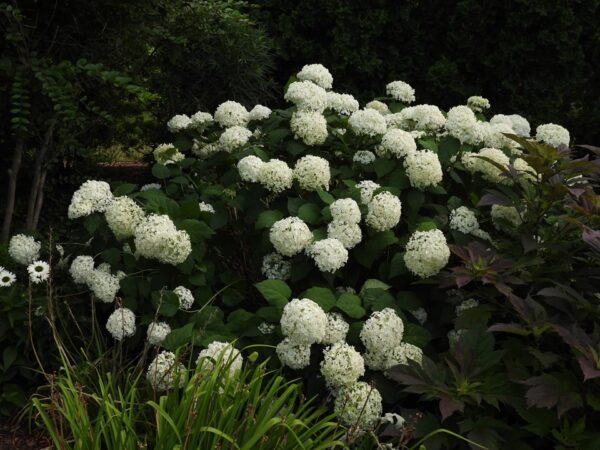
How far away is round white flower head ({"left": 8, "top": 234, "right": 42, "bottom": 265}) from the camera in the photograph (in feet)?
11.0

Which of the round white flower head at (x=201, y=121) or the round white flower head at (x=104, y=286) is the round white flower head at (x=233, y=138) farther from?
the round white flower head at (x=104, y=286)

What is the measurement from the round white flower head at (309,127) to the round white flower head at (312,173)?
0.61 feet

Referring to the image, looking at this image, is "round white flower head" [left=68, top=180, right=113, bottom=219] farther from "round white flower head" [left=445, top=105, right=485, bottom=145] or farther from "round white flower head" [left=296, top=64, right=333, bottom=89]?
"round white flower head" [left=445, top=105, right=485, bottom=145]

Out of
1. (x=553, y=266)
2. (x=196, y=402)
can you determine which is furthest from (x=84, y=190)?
(x=553, y=266)

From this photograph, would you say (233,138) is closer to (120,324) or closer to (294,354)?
(120,324)

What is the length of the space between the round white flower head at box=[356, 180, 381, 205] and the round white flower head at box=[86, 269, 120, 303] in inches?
44.8

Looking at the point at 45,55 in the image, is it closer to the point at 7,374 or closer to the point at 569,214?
the point at 7,374

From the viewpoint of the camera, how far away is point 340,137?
12.1 feet

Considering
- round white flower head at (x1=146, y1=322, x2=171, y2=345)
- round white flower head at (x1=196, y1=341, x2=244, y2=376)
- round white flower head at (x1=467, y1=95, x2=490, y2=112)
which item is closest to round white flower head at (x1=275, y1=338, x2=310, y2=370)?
round white flower head at (x1=196, y1=341, x2=244, y2=376)

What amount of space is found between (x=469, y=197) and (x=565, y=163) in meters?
0.63

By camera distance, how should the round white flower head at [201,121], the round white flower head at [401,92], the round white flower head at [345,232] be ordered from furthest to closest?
the round white flower head at [401,92] → the round white flower head at [201,121] → the round white flower head at [345,232]

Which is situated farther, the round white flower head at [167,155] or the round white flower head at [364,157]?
the round white flower head at [167,155]

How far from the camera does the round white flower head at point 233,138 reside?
3.63 m

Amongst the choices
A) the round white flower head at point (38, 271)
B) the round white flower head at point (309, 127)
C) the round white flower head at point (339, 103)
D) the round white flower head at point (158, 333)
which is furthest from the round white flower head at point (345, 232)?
the round white flower head at point (38, 271)
